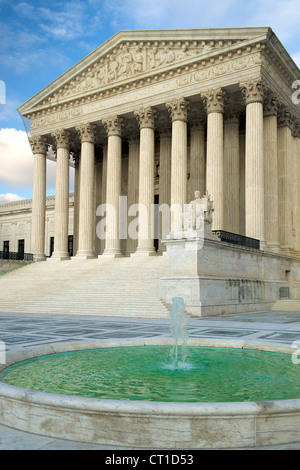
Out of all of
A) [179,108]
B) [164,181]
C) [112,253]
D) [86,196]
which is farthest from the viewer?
[164,181]

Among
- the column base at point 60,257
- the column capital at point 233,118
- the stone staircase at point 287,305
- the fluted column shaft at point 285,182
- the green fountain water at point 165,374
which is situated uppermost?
the column capital at point 233,118

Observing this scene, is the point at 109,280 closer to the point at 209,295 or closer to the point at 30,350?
the point at 209,295

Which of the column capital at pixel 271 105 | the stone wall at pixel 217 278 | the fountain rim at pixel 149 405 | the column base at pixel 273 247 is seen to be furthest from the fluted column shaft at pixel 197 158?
the fountain rim at pixel 149 405

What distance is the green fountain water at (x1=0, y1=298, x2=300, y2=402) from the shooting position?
6.25m

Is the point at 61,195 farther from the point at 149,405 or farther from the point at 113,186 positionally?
the point at 149,405

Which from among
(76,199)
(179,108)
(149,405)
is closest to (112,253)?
(76,199)

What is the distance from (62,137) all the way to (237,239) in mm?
21578

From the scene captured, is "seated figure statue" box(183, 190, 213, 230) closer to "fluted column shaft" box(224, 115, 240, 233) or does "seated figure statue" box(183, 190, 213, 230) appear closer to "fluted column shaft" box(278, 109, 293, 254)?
"fluted column shaft" box(224, 115, 240, 233)

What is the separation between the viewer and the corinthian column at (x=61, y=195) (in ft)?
132

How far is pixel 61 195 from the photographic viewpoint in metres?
40.8

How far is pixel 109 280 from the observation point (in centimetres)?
2789

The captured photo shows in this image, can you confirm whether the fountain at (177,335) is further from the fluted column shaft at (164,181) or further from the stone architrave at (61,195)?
the stone architrave at (61,195)

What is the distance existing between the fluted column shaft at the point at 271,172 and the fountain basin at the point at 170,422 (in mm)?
27648

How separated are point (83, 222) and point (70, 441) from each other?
34266mm
